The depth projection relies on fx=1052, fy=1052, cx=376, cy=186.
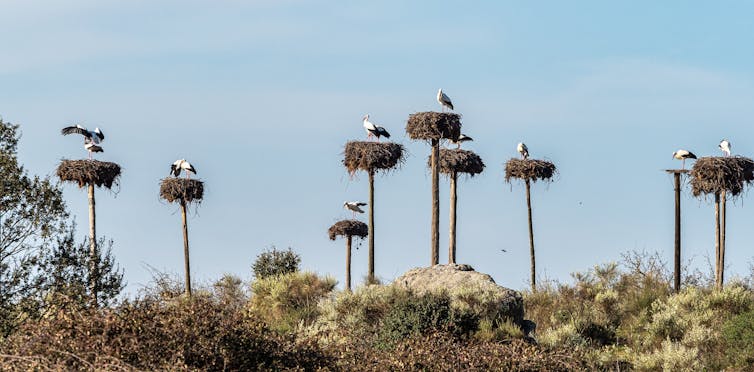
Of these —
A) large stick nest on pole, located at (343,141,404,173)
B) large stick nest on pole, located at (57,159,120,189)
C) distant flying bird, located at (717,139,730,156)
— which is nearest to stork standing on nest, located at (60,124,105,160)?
large stick nest on pole, located at (57,159,120,189)

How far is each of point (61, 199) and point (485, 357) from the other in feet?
36.2

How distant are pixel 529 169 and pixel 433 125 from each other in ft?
21.9

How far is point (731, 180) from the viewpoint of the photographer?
29453 mm

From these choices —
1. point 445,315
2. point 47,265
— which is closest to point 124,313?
point 445,315

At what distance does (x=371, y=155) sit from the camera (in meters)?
31.7

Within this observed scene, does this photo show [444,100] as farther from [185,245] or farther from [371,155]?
[185,245]

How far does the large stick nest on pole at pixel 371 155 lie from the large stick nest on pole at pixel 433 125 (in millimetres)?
1941

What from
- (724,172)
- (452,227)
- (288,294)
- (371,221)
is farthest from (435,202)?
(724,172)

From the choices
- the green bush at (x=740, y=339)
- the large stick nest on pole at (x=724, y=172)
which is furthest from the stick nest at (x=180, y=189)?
the green bush at (x=740, y=339)

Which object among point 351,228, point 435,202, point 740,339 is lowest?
point 740,339

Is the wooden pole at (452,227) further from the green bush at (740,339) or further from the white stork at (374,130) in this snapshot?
the green bush at (740,339)

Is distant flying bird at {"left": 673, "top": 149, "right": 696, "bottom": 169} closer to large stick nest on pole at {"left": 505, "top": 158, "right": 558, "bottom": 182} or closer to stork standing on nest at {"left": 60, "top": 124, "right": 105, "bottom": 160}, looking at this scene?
large stick nest on pole at {"left": 505, "top": 158, "right": 558, "bottom": 182}

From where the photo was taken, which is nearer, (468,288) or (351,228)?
(468,288)

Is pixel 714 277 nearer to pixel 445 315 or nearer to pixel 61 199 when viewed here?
pixel 445 315
